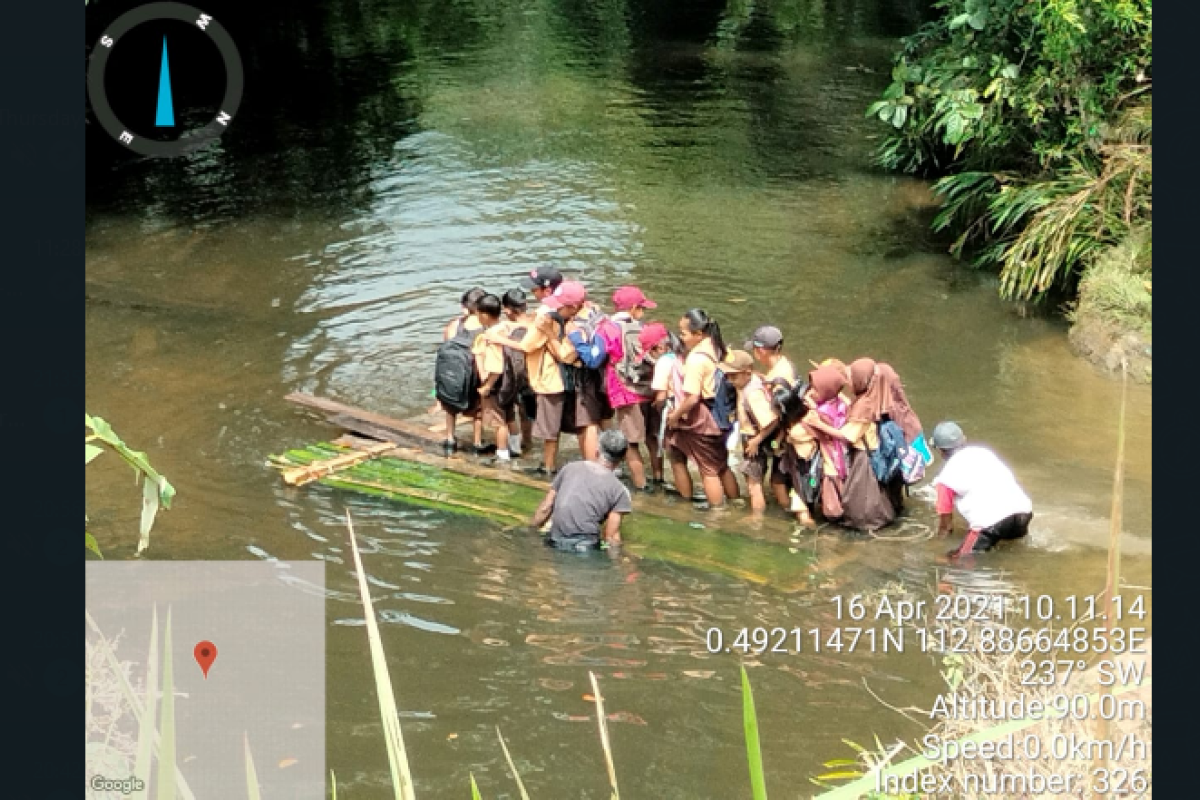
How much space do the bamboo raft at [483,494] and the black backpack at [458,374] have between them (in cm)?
49

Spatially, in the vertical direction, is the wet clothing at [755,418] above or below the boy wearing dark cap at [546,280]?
below

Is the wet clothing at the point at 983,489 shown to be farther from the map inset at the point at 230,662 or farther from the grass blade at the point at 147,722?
the grass blade at the point at 147,722

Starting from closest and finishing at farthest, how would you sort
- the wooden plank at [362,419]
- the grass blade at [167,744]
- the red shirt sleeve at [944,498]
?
the grass blade at [167,744]
the red shirt sleeve at [944,498]
the wooden plank at [362,419]

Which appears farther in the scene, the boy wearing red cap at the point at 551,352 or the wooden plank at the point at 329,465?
the wooden plank at the point at 329,465

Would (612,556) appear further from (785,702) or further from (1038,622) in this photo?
(1038,622)

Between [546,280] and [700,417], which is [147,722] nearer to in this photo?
[700,417]

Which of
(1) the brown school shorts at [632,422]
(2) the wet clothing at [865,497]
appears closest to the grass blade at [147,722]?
(2) the wet clothing at [865,497]

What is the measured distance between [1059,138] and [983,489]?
20.5 ft

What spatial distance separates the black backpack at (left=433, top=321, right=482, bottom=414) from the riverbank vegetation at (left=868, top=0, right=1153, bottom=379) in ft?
18.6

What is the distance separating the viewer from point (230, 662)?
727 centimetres

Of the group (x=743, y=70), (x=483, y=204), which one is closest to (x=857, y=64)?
(x=743, y=70)

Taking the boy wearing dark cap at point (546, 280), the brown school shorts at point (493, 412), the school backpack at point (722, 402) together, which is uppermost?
the boy wearing dark cap at point (546, 280)

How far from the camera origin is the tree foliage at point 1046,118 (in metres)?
12.7

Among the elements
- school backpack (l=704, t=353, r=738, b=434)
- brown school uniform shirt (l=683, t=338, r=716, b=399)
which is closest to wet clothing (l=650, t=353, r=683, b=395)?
brown school uniform shirt (l=683, t=338, r=716, b=399)
